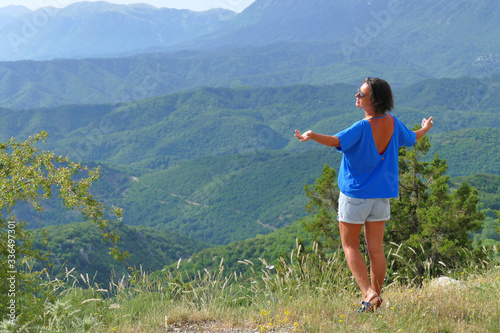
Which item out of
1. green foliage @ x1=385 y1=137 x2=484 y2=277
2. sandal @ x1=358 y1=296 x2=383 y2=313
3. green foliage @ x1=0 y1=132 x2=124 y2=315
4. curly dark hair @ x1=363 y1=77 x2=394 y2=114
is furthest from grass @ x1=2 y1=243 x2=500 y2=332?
green foliage @ x1=385 y1=137 x2=484 y2=277

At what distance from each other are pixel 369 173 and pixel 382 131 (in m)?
0.42

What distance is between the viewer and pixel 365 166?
3836 millimetres

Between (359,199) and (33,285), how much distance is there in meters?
3.32

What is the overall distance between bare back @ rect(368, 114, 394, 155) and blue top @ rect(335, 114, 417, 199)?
4 cm

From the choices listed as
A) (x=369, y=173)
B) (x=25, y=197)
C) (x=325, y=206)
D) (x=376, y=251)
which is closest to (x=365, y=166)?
(x=369, y=173)

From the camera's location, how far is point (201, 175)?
14975cm

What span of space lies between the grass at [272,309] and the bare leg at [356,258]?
173 mm

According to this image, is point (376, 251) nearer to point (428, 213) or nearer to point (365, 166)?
point (365, 166)

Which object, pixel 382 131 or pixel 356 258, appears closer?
pixel 382 131

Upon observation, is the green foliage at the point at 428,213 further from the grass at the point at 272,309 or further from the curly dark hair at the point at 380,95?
the curly dark hair at the point at 380,95

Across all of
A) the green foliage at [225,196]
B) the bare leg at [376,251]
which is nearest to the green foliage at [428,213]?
the bare leg at [376,251]

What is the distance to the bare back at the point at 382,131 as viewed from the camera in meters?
3.89

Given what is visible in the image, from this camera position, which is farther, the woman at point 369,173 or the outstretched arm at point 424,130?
the outstretched arm at point 424,130

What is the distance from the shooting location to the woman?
3.81 m
